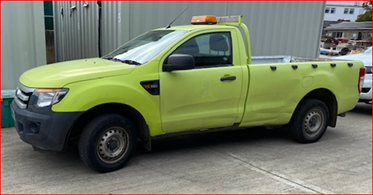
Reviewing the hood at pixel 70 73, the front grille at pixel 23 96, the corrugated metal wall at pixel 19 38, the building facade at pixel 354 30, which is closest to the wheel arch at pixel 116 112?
the hood at pixel 70 73

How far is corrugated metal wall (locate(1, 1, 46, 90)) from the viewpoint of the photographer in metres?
5.83

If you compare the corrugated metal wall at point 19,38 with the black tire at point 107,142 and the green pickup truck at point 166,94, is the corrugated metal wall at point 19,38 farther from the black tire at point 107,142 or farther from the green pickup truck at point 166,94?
the black tire at point 107,142

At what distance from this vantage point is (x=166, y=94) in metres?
4.11

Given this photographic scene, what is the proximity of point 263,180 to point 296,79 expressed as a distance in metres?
1.82

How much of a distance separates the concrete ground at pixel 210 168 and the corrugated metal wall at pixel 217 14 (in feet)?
10.2

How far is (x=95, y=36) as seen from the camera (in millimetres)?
9086

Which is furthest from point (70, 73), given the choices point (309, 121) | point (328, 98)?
point (328, 98)

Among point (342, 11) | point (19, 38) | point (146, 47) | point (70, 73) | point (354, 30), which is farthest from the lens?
point (342, 11)

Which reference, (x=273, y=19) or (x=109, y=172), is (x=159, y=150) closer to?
(x=109, y=172)

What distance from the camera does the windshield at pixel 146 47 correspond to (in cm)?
426

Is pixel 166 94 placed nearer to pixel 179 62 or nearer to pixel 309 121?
pixel 179 62

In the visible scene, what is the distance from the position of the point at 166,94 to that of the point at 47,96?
4.48 feet

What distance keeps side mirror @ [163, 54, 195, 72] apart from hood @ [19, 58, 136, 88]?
44cm

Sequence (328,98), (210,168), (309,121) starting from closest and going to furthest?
(210,168)
(309,121)
(328,98)
